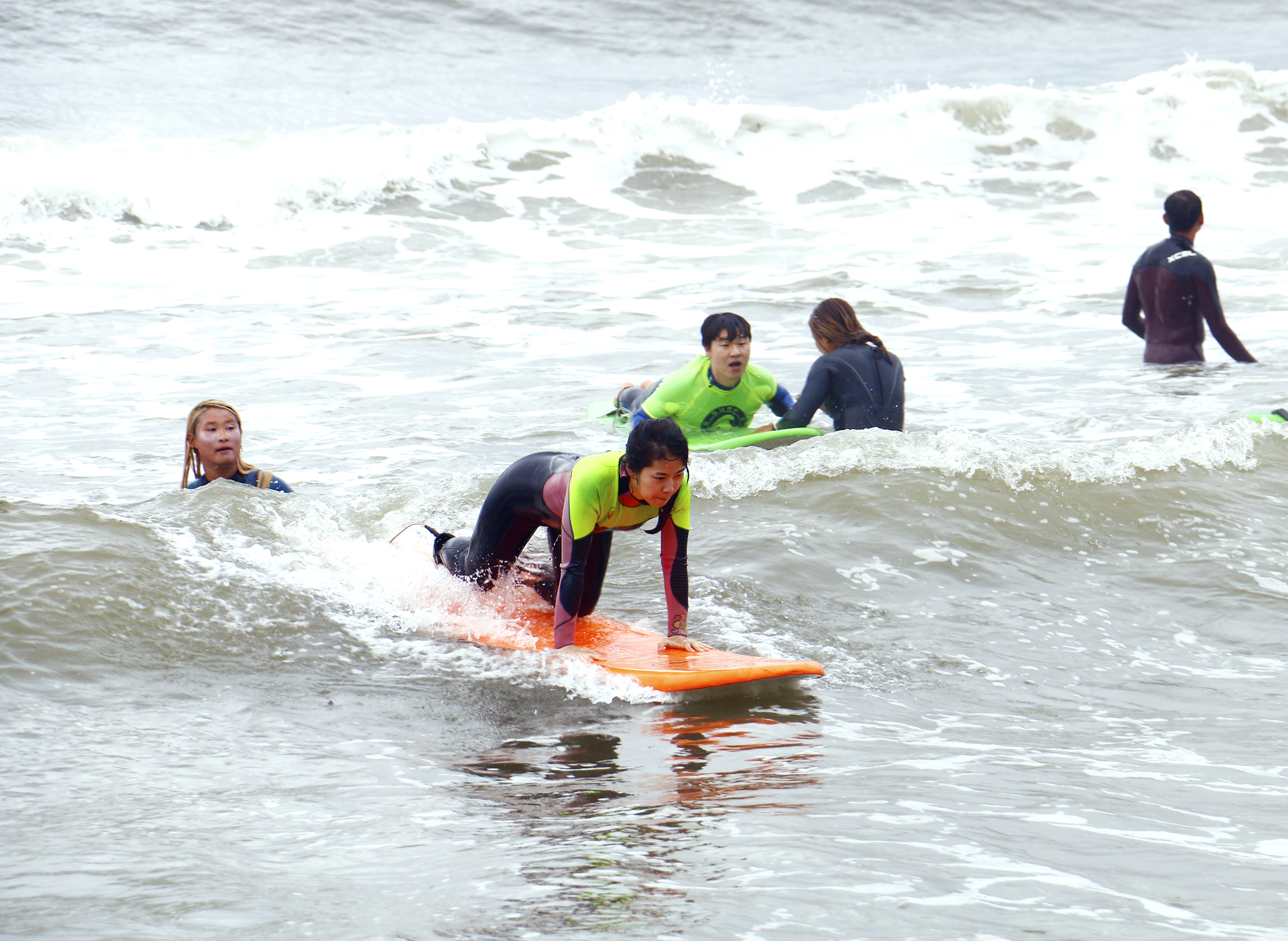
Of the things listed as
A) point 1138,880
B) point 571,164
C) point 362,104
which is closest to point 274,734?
point 1138,880

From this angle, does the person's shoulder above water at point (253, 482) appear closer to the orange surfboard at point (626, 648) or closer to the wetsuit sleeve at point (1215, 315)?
the orange surfboard at point (626, 648)

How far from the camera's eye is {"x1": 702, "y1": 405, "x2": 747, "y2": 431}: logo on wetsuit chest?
7.80 m

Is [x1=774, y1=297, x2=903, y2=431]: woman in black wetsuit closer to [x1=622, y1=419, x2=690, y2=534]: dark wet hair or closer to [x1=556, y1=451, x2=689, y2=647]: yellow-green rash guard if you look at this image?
[x1=556, y1=451, x2=689, y2=647]: yellow-green rash guard

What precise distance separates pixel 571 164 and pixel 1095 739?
49.6 feet

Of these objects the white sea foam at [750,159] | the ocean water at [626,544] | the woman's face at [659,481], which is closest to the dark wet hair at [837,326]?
the ocean water at [626,544]

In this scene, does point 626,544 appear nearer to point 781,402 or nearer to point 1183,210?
point 781,402

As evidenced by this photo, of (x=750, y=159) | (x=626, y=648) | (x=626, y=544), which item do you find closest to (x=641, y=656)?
(x=626, y=648)

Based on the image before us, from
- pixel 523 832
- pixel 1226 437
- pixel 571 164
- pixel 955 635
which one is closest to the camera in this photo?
pixel 523 832

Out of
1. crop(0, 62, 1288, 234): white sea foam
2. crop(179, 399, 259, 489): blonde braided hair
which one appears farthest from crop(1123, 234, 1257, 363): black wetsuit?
crop(0, 62, 1288, 234): white sea foam

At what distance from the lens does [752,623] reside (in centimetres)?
546

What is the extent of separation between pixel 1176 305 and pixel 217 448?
7091 millimetres

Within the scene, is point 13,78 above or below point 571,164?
above

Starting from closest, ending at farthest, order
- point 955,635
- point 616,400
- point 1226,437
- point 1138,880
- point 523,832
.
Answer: point 1138,880 < point 523,832 < point 955,635 < point 1226,437 < point 616,400

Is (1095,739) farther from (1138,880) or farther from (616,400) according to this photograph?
(616,400)
